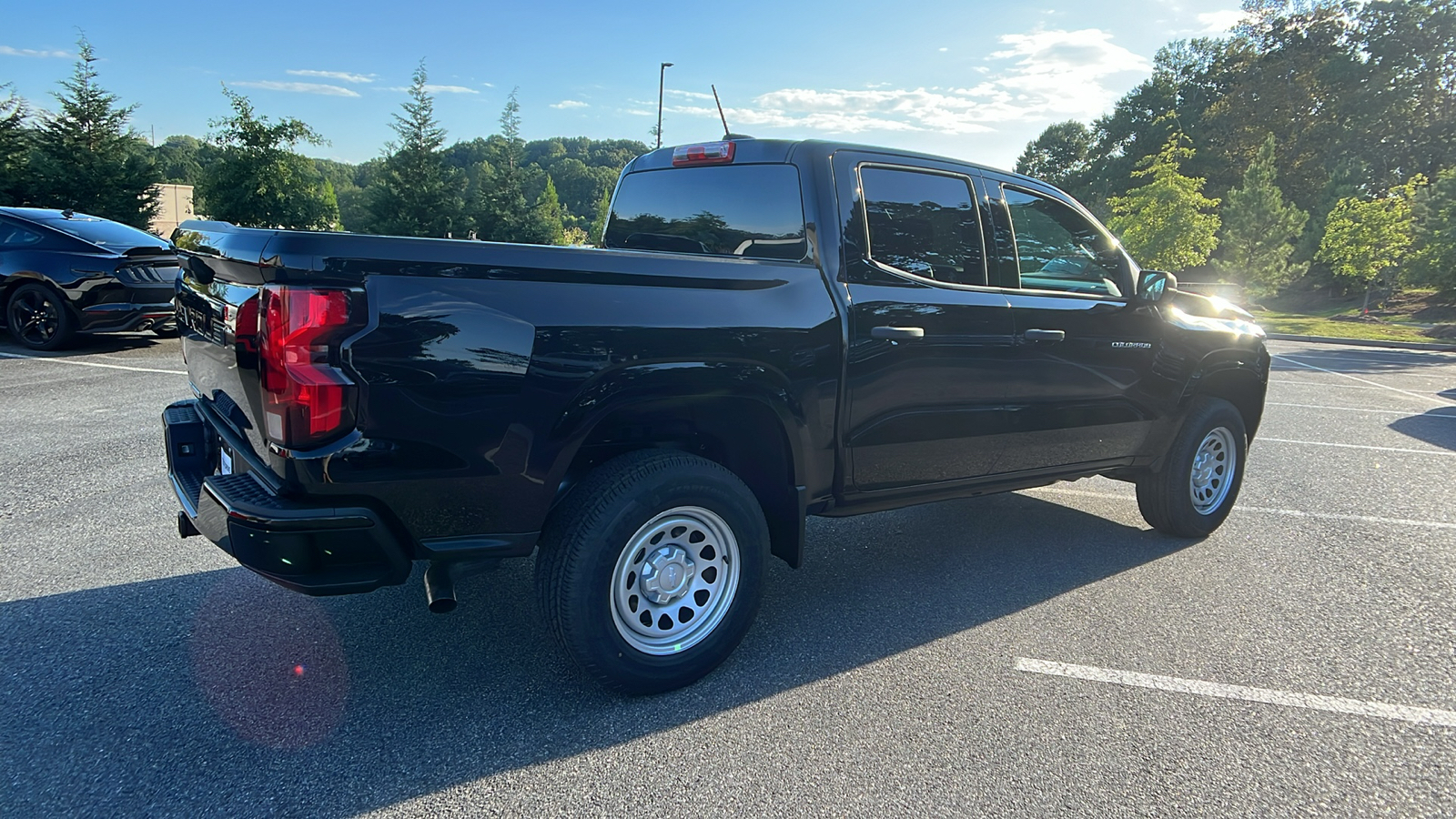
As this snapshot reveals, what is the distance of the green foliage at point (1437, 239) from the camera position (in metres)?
24.8

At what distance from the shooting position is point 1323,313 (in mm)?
34625

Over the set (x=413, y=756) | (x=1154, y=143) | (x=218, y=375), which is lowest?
(x=413, y=756)

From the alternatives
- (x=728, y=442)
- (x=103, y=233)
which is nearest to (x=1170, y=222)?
(x=103, y=233)

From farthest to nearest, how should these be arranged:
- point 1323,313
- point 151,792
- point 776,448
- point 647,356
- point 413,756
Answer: point 1323,313
point 776,448
point 647,356
point 413,756
point 151,792

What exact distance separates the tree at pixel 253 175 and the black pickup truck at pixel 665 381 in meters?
32.8

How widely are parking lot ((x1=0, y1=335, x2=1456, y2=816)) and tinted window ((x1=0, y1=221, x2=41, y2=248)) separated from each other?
5601mm

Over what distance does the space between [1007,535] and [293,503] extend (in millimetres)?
3942

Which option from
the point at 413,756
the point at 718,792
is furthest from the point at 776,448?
the point at 413,756

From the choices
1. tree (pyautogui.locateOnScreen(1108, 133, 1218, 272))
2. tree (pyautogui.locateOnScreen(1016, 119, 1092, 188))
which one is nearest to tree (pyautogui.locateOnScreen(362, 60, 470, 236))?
tree (pyautogui.locateOnScreen(1108, 133, 1218, 272))

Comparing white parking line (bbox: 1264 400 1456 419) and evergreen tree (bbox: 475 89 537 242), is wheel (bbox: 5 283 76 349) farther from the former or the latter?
evergreen tree (bbox: 475 89 537 242)

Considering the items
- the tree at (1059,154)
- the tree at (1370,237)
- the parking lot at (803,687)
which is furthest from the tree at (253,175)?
the tree at (1059,154)

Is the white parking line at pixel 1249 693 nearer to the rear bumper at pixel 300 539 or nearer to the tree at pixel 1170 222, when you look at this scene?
the rear bumper at pixel 300 539

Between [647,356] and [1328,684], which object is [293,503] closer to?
Answer: [647,356]

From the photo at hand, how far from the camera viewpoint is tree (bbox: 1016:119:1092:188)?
76.7m
